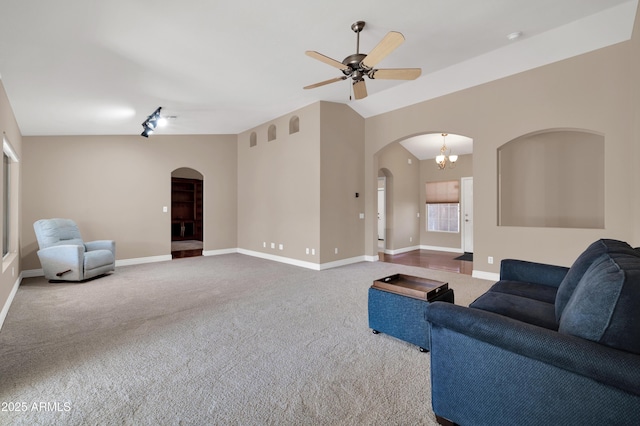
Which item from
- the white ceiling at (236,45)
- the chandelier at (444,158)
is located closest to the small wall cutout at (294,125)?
the white ceiling at (236,45)

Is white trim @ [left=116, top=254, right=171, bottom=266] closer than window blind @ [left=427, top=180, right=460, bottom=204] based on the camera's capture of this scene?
Yes

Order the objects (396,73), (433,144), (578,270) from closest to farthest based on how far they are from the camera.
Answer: (578,270) < (396,73) < (433,144)

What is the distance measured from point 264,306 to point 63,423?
2.17m

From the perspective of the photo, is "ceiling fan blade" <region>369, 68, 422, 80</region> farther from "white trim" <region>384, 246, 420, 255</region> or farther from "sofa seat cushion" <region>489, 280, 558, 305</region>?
"white trim" <region>384, 246, 420, 255</region>

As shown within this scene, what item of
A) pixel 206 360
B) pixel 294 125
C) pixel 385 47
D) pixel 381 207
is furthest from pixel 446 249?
pixel 206 360

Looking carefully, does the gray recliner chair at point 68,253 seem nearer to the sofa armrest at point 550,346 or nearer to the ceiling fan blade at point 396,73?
the ceiling fan blade at point 396,73

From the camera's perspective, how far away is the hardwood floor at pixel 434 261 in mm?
6059

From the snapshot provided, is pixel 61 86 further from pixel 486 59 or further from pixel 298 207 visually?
pixel 486 59

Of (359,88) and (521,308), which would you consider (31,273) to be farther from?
(521,308)

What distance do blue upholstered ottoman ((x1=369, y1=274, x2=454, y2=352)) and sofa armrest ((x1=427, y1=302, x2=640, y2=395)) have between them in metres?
0.92

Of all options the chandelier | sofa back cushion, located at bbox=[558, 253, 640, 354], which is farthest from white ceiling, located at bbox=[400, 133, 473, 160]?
sofa back cushion, located at bbox=[558, 253, 640, 354]

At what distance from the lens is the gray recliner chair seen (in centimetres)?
486

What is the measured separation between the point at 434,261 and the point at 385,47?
5257mm

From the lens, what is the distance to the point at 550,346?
1.28 m
